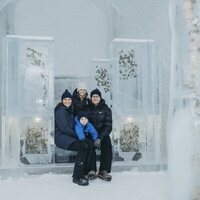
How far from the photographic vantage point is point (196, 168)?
4609mm

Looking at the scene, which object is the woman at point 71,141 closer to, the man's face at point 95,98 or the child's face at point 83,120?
the child's face at point 83,120

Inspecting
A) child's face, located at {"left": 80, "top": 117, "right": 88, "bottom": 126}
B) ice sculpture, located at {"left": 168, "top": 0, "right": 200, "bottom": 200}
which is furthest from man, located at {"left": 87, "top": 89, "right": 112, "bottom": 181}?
ice sculpture, located at {"left": 168, "top": 0, "right": 200, "bottom": 200}

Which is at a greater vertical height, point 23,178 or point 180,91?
point 180,91

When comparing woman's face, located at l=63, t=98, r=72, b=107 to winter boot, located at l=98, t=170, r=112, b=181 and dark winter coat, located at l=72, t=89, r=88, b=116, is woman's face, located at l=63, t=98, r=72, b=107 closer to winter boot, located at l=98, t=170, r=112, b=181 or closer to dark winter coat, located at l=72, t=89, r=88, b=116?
dark winter coat, located at l=72, t=89, r=88, b=116

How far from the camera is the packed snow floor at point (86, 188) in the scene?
514 centimetres

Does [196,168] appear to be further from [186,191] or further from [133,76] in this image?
[133,76]

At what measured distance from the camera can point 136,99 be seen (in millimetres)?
6719

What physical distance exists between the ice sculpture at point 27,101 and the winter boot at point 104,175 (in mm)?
1010

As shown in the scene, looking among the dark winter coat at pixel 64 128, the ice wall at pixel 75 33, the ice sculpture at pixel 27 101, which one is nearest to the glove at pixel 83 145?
the dark winter coat at pixel 64 128

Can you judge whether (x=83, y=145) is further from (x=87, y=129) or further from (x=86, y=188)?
(x=86, y=188)

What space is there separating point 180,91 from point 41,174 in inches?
99.9

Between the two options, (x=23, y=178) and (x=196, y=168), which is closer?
(x=196, y=168)

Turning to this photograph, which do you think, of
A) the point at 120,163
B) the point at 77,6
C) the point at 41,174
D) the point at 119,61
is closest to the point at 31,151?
the point at 41,174

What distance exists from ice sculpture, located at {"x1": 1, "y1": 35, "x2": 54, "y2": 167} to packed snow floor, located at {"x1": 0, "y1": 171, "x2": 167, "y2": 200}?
0.46 m
